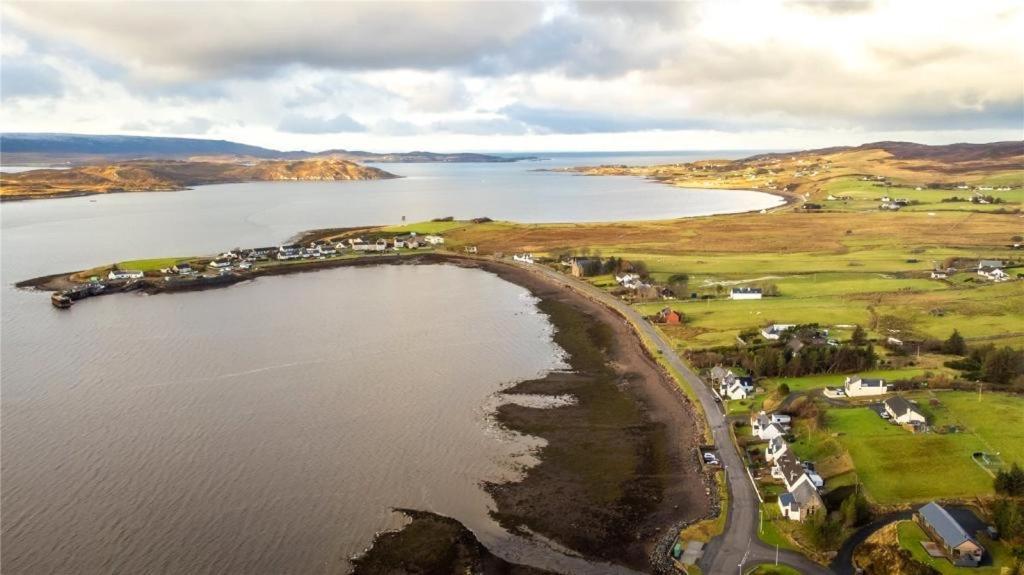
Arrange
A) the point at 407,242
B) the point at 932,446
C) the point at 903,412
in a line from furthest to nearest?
the point at 407,242 < the point at 903,412 < the point at 932,446

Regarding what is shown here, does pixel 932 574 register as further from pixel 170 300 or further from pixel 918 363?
pixel 170 300

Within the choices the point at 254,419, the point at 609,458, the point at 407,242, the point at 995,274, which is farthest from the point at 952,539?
the point at 407,242

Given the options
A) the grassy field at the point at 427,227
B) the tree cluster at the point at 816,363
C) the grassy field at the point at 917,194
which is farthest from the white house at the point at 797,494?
the grassy field at the point at 917,194

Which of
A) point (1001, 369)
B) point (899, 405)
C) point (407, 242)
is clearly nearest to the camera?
point (899, 405)

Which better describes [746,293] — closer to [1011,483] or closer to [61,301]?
[1011,483]

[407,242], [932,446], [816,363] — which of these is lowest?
[932,446]


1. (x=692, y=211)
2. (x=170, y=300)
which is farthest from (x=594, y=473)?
(x=692, y=211)

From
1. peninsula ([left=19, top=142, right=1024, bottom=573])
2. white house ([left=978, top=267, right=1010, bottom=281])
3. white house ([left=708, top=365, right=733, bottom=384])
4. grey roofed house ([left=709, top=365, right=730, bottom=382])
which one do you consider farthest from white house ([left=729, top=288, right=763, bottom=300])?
white house ([left=978, top=267, right=1010, bottom=281])
